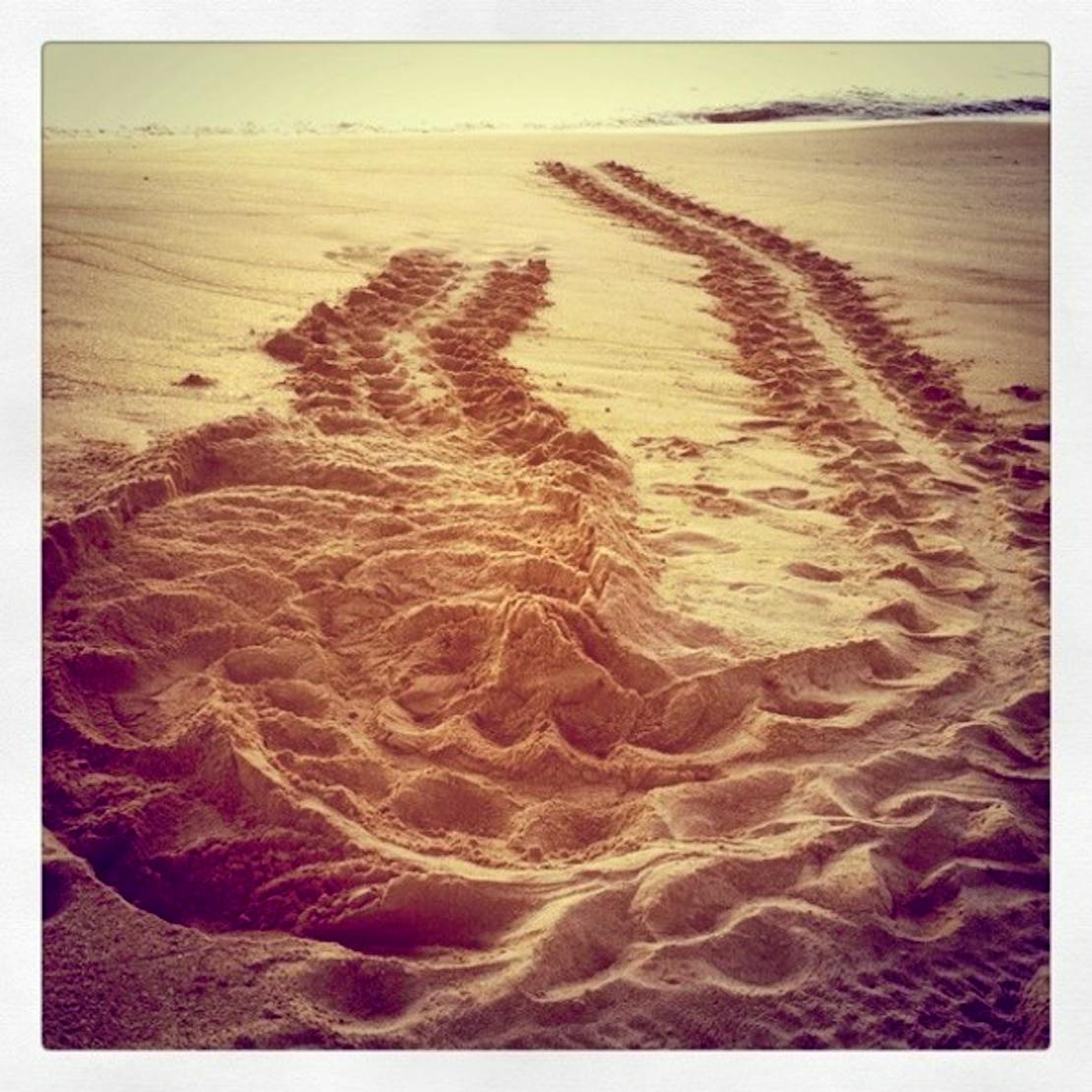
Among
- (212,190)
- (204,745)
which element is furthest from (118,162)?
(204,745)

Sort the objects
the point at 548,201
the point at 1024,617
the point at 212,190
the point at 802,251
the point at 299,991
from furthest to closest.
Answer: the point at 802,251 < the point at 548,201 < the point at 212,190 < the point at 1024,617 < the point at 299,991

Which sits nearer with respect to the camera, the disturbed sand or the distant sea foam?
the disturbed sand

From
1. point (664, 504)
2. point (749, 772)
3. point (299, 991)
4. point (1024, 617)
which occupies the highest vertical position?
point (664, 504)

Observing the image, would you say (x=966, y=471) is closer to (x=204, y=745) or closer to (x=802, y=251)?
(x=802, y=251)

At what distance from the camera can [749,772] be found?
294cm

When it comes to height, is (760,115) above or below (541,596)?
above

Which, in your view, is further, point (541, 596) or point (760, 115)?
point (760, 115)

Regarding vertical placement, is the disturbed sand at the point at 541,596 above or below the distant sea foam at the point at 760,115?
below

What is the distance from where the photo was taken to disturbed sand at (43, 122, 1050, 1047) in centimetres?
271

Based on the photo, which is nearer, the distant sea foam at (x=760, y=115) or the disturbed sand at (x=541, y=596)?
the disturbed sand at (x=541, y=596)

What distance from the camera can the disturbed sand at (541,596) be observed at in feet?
8.89

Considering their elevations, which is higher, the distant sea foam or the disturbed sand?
the distant sea foam

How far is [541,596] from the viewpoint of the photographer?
3.12 metres
